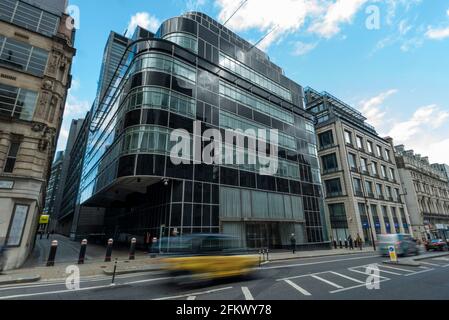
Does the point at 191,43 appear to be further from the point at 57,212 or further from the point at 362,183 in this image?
the point at 57,212

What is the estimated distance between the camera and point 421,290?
8000 millimetres

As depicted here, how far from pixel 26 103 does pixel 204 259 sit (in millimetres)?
16908

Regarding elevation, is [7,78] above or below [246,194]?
above

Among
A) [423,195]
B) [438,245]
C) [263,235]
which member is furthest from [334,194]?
[423,195]

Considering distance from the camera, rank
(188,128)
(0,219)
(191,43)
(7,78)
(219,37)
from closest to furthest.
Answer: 1. (0,219)
2. (7,78)
3. (188,128)
4. (191,43)
5. (219,37)

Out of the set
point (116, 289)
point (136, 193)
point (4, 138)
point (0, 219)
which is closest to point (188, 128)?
point (136, 193)

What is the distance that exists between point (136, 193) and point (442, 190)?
307ft

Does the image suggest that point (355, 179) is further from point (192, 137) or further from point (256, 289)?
point (256, 289)

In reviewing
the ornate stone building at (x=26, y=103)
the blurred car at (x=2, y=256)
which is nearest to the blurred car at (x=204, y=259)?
the blurred car at (x=2, y=256)

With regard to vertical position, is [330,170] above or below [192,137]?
above

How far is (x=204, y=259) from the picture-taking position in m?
8.63

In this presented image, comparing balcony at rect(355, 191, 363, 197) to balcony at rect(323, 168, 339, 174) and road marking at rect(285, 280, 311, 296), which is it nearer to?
balcony at rect(323, 168, 339, 174)

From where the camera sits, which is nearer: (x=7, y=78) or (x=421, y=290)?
(x=421, y=290)

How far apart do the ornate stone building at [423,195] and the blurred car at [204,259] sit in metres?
62.0
